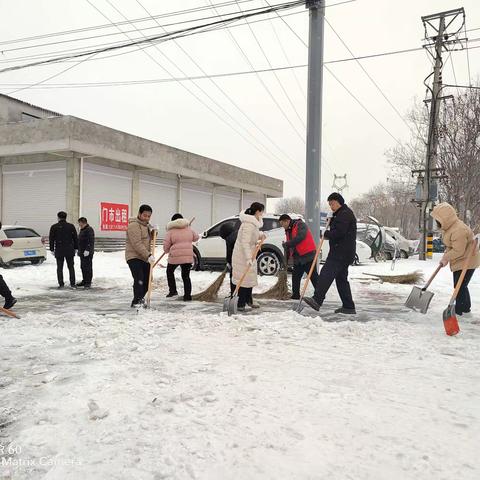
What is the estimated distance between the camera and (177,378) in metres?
3.47

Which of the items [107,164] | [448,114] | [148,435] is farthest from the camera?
[448,114]

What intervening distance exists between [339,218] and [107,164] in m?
16.5

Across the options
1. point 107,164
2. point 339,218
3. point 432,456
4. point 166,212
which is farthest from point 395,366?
point 166,212

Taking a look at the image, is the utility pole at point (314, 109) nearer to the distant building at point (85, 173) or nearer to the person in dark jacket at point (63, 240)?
the person in dark jacket at point (63, 240)

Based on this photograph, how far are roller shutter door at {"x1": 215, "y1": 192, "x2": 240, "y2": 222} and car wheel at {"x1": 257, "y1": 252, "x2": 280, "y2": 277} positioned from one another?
1762cm

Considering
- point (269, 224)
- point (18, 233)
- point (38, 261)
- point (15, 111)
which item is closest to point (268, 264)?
point (269, 224)

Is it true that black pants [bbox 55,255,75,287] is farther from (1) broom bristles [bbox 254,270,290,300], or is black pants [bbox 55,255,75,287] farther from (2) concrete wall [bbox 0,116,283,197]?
(2) concrete wall [bbox 0,116,283,197]

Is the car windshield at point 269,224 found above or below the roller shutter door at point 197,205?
below

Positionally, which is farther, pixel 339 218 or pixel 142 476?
pixel 339 218

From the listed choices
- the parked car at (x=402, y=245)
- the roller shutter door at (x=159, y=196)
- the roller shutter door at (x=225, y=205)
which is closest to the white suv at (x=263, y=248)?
the parked car at (x=402, y=245)

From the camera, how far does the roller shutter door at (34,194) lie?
19312mm

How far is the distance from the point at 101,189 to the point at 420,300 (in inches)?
663

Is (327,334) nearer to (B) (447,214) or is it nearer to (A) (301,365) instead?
(A) (301,365)

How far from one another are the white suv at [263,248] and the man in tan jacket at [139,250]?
402cm
